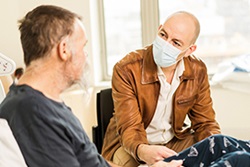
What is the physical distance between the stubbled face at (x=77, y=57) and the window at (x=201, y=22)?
6.21 feet

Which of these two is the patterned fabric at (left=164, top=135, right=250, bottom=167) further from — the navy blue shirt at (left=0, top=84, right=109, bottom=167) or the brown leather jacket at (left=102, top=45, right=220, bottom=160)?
the navy blue shirt at (left=0, top=84, right=109, bottom=167)

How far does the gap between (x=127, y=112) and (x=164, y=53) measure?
1.13ft

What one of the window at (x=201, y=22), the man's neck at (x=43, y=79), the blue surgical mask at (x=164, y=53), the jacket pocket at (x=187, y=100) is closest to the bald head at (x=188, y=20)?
the blue surgical mask at (x=164, y=53)

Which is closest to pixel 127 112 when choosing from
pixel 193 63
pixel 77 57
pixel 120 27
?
pixel 193 63

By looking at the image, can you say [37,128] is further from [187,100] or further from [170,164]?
[187,100]

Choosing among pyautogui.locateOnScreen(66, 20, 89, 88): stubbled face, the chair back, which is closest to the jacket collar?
the chair back

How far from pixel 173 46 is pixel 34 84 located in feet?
3.21

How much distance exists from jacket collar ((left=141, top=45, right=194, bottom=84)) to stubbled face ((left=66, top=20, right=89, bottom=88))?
745 millimetres

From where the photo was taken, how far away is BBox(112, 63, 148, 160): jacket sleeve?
6.58 ft

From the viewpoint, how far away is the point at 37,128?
47.8 inches

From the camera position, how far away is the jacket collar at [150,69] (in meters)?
2.09

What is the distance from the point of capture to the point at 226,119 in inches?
119

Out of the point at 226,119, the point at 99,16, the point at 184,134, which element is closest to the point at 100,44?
the point at 99,16

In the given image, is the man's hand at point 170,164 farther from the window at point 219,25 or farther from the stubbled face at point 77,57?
the window at point 219,25
